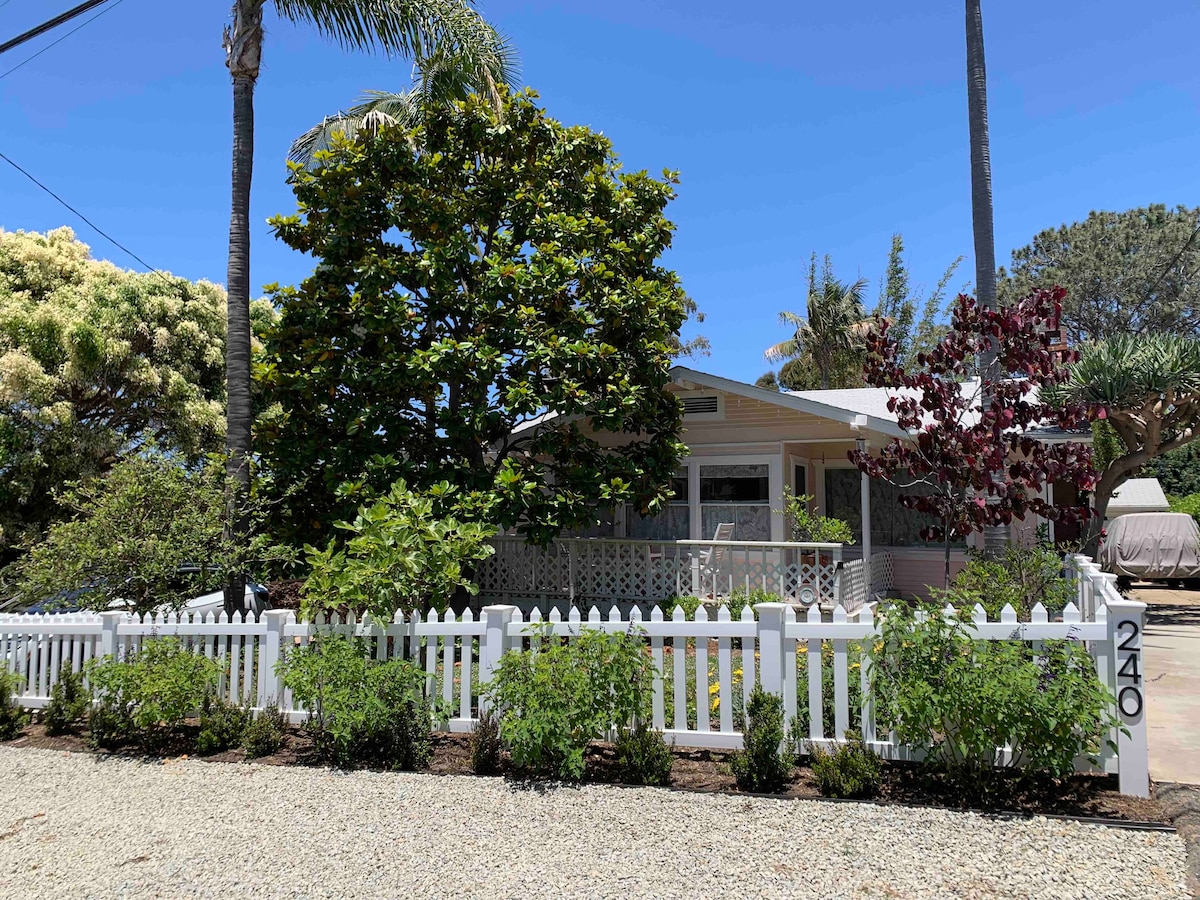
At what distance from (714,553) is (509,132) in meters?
6.57

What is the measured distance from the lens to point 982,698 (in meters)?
4.48

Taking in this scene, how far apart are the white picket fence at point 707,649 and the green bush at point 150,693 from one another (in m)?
0.28

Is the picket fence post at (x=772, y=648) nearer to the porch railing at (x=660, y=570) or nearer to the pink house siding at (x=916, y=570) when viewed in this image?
the porch railing at (x=660, y=570)

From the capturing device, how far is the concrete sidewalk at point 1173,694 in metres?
5.20

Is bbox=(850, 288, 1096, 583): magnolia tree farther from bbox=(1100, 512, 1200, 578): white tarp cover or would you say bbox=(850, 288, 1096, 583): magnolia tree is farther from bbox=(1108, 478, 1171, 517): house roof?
bbox=(1108, 478, 1171, 517): house roof

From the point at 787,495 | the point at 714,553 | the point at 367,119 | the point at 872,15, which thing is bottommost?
the point at 714,553

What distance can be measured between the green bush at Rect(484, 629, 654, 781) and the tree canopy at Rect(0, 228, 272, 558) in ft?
33.8

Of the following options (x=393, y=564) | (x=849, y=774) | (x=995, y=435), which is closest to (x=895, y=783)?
(x=849, y=774)

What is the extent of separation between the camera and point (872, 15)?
11758 millimetres

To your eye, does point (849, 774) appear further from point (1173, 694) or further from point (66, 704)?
point (66, 704)

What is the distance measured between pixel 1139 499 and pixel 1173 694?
17.3 meters

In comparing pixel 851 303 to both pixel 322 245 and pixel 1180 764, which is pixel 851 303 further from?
pixel 1180 764

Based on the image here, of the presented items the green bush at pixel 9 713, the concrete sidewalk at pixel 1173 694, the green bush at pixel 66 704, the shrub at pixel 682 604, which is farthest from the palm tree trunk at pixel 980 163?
the green bush at pixel 9 713

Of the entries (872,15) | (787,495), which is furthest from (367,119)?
(787,495)
